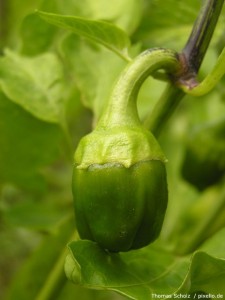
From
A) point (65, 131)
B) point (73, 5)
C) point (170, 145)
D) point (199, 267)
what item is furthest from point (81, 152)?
point (170, 145)

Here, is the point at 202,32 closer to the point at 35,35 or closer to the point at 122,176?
the point at 122,176

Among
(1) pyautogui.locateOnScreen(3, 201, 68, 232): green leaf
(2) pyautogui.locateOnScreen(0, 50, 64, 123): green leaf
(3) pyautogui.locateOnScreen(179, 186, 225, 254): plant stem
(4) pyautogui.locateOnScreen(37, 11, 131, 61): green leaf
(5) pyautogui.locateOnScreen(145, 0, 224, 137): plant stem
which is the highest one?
(5) pyautogui.locateOnScreen(145, 0, 224, 137): plant stem

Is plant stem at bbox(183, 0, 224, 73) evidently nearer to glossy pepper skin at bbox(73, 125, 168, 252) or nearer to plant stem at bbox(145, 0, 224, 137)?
plant stem at bbox(145, 0, 224, 137)

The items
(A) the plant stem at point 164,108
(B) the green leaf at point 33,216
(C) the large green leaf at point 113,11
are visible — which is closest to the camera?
(A) the plant stem at point 164,108

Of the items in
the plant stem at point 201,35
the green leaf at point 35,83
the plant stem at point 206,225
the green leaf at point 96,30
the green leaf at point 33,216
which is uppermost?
the plant stem at point 201,35

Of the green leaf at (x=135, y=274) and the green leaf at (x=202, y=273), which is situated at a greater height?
the green leaf at (x=202, y=273)

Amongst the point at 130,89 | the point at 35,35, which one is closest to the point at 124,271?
the point at 130,89

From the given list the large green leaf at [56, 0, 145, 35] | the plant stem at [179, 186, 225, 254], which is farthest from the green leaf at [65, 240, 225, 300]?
the large green leaf at [56, 0, 145, 35]

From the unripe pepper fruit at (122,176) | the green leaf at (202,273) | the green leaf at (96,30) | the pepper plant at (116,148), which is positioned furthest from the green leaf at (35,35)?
the green leaf at (202,273)

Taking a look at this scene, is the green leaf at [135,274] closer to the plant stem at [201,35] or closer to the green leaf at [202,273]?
the green leaf at [202,273]
